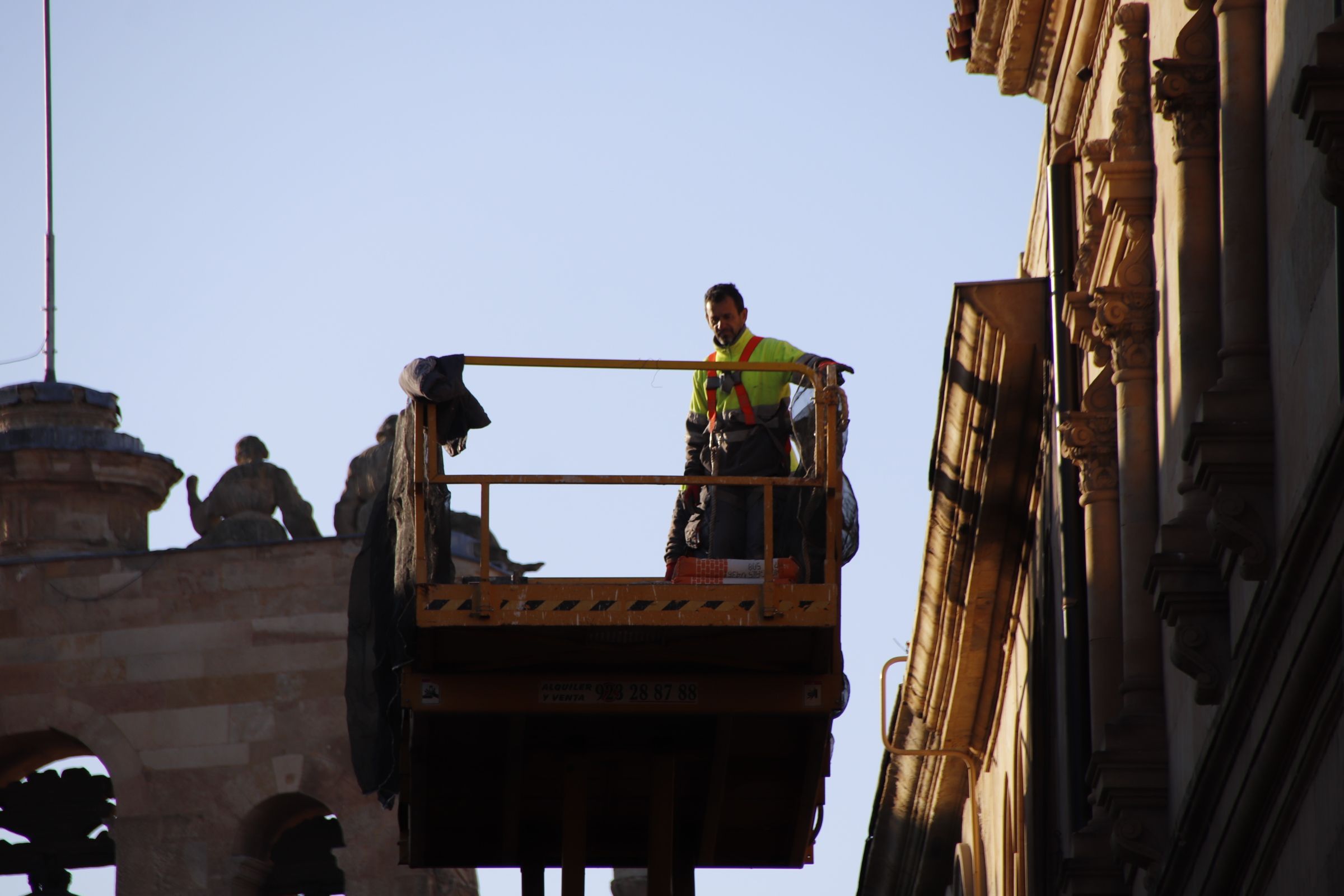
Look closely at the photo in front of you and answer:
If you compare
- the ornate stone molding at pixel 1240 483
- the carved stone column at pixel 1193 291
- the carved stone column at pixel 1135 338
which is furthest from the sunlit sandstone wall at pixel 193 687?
the ornate stone molding at pixel 1240 483

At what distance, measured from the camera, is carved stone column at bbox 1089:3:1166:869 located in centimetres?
1509

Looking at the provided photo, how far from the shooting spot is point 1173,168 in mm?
13977

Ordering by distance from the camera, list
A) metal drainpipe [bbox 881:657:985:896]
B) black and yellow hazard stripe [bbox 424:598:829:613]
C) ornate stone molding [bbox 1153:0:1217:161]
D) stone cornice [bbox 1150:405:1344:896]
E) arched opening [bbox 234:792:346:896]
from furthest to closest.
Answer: arched opening [bbox 234:792:346:896], metal drainpipe [bbox 881:657:985:896], black and yellow hazard stripe [bbox 424:598:829:613], ornate stone molding [bbox 1153:0:1217:161], stone cornice [bbox 1150:405:1344:896]

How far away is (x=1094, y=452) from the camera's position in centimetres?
1628

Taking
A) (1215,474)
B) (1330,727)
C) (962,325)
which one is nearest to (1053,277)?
(962,325)

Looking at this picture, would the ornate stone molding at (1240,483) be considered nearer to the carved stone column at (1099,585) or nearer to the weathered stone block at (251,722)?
the carved stone column at (1099,585)

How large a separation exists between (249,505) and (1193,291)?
27.2m

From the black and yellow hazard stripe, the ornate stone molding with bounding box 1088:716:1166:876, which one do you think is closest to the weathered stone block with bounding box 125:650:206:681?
the black and yellow hazard stripe

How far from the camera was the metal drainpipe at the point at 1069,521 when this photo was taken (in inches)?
659

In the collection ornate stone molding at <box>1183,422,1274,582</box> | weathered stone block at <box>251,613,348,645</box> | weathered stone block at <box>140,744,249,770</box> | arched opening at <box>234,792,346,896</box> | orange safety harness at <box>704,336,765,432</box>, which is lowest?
arched opening at <box>234,792,346,896</box>

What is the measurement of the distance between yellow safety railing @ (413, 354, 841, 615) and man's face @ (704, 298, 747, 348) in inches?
17.3

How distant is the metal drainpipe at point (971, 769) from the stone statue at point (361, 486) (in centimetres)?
1220

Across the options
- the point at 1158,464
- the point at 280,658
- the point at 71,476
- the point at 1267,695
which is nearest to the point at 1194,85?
the point at 1158,464

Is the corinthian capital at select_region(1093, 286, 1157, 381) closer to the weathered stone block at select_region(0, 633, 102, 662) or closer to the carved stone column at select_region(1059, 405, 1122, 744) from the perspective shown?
the carved stone column at select_region(1059, 405, 1122, 744)
